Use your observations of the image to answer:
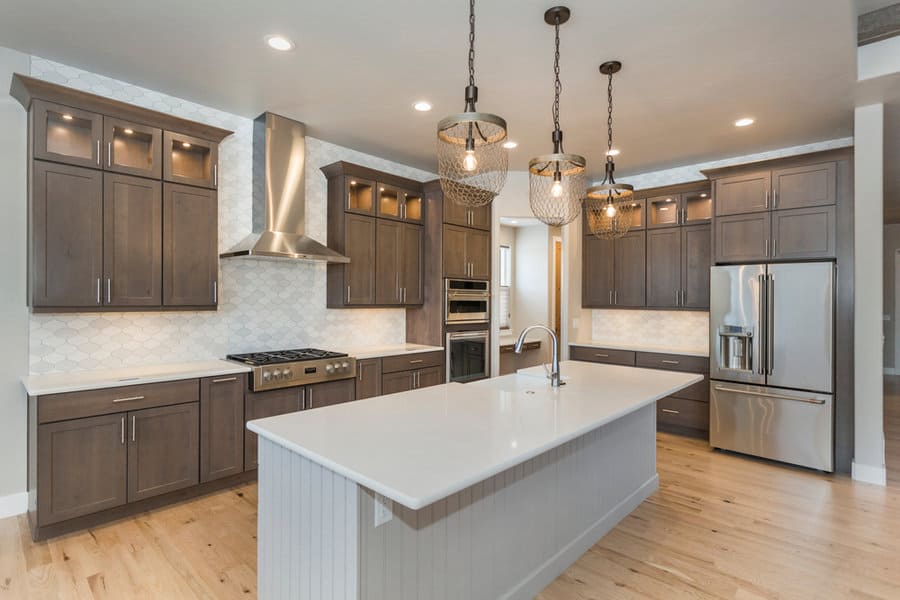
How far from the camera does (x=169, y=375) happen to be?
10.3ft

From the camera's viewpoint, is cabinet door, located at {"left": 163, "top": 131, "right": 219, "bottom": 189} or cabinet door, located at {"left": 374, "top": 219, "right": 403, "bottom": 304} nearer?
cabinet door, located at {"left": 163, "top": 131, "right": 219, "bottom": 189}

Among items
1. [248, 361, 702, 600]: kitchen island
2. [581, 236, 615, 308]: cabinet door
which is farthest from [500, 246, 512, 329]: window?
[248, 361, 702, 600]: kitchen island

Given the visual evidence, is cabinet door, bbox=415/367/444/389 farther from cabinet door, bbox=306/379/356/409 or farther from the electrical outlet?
Answer: the electrical outlet

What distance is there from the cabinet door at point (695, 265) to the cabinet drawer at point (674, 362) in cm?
61

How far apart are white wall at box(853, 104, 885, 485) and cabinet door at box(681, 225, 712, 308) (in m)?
1.35

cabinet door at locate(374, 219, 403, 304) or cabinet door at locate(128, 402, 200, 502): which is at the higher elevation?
cabinet door at locate(374, 219, 403, 304)

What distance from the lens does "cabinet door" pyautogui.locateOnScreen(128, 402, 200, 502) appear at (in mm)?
2998

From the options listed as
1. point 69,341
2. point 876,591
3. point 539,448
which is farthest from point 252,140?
point 876,591

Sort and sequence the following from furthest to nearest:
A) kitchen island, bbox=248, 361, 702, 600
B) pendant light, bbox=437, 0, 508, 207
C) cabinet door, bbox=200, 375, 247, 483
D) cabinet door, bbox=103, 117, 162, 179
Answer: cabinet door, bbox=200, 375, 247, 483 < cabinet door, bbox=103, 117, 162, 179 < pendant light, bbox=437, 0, 508, 207 < kitchen island, bbox=248, 361, 702, 600

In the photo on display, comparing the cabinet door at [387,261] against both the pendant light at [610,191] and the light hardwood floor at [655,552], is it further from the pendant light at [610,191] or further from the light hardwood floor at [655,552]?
the light hardwood floor at [655,552]

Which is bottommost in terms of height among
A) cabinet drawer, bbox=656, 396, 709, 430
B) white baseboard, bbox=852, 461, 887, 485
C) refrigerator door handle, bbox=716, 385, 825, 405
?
white baseboard, bbox=852, 461, 887, 485

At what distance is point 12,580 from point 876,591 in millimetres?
4243

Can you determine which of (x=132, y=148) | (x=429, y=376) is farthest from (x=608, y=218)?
(x=132, y=148)

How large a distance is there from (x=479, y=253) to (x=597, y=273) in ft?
5.11
